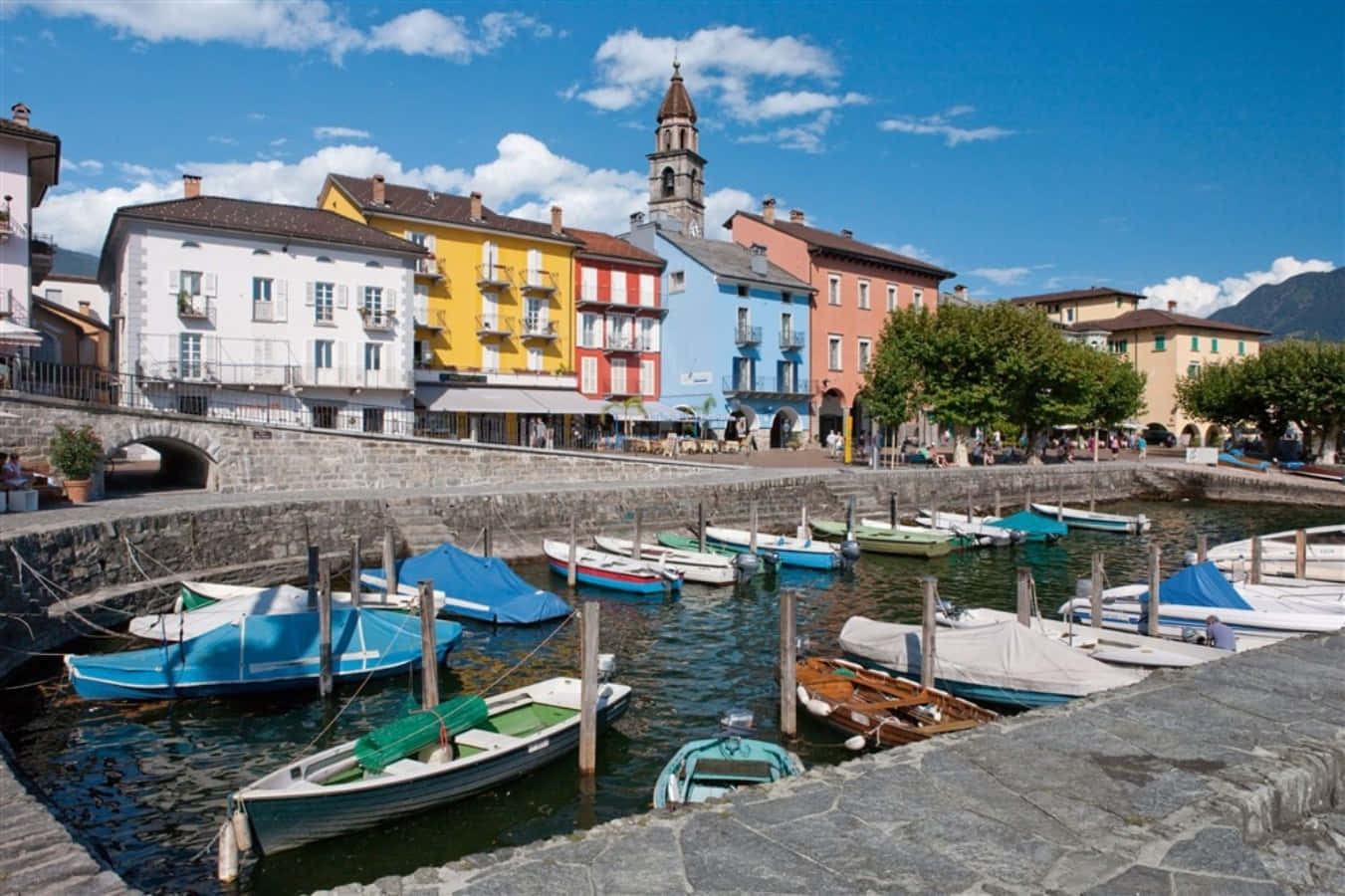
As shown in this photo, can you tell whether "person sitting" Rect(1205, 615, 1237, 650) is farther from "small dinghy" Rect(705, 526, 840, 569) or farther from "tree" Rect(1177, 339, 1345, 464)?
"tree" Rect(1177, 339, 1345, 464)

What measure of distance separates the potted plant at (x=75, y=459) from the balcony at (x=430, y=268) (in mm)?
21872

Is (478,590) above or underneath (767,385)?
underneath

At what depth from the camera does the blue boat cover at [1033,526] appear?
3528 centimetres

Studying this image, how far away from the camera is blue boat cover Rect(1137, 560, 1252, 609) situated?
18.9 metres

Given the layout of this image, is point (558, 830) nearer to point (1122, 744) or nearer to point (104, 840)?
point (104, 840)

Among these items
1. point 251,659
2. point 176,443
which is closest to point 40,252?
point 176,443

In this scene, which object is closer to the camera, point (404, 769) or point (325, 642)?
point (404, 769)

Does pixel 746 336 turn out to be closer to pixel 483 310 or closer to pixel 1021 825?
pixel 483 310

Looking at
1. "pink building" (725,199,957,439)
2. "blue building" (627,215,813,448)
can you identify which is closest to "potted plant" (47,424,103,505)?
"blue building" (627,215,813,448)

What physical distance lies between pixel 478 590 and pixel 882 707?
34.6 feet

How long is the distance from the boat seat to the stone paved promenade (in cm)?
613

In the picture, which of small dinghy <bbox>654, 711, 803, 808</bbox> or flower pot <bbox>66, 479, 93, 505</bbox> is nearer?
small dinghy <bbox>654, 711, 803, 808</bbox>

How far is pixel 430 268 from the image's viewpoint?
45969 millimetres

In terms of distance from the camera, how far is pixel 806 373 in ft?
195
